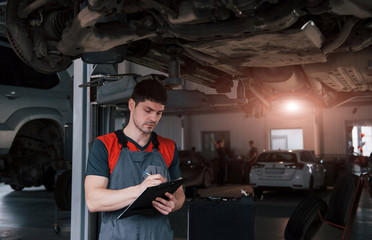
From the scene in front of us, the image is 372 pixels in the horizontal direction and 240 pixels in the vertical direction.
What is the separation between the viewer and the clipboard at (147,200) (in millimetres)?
1794

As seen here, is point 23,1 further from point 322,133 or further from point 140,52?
point 322,133

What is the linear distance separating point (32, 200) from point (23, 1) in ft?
26.2

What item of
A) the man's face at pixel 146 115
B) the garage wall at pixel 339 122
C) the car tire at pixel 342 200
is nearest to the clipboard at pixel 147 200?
the man's face at pixel 146 115

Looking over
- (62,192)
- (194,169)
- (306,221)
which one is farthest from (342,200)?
(194,169)

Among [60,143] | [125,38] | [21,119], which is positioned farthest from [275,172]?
[125,38]

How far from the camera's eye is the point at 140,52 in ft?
14.0

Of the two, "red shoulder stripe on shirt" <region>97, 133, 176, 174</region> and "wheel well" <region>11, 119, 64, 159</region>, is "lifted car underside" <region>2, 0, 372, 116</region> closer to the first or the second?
"red shoulder stripe on shirt" <region>97, 133, 176, 174</region>

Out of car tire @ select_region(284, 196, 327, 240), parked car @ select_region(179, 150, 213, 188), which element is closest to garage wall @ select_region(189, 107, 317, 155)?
parked car @ select_region(179, 150, 213, 188)

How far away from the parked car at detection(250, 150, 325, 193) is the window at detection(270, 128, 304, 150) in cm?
640

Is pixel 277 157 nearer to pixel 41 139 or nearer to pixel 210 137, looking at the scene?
pixel 41 139

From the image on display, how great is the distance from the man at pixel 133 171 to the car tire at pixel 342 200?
6.40 ft

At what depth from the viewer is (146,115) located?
2143mm

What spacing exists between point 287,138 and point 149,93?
16033mm

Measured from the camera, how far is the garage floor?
226 inches
